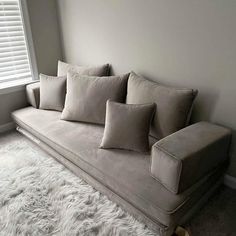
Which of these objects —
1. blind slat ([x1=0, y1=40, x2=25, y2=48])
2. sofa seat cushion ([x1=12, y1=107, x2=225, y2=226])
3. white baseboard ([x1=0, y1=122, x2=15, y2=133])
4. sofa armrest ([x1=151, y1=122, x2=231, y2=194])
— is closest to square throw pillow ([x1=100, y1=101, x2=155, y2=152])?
sofa seat cushion ([x1=12, y1=107, x2=225, y2=226])

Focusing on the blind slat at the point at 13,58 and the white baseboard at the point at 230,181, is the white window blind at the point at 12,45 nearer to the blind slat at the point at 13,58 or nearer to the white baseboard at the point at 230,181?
the blind slat at the point at 13,58

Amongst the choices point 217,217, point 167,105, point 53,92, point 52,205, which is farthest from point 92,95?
point 217,217

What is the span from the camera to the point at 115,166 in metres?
1.76

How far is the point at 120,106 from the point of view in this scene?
78.7 inches

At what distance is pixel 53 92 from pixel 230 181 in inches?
79.7

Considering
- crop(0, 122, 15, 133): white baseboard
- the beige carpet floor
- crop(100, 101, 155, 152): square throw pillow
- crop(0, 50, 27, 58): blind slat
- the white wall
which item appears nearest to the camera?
the beige carpet floor

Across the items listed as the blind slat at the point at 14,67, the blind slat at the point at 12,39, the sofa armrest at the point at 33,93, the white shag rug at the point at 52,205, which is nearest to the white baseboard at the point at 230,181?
the white shag rug at the point at 52,205

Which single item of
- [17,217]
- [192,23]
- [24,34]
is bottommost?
[17,217]

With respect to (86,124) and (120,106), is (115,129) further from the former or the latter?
(86,124)

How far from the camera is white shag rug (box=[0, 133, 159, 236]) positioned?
164 centimetres

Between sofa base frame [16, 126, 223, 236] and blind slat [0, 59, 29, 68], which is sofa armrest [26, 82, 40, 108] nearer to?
blind slat [0, 59, 29, 68]

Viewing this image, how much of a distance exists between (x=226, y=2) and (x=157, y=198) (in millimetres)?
1424

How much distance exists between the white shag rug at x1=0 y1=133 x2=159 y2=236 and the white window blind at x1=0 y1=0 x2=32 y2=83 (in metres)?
1.23

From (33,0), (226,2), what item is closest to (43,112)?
(33,0)
